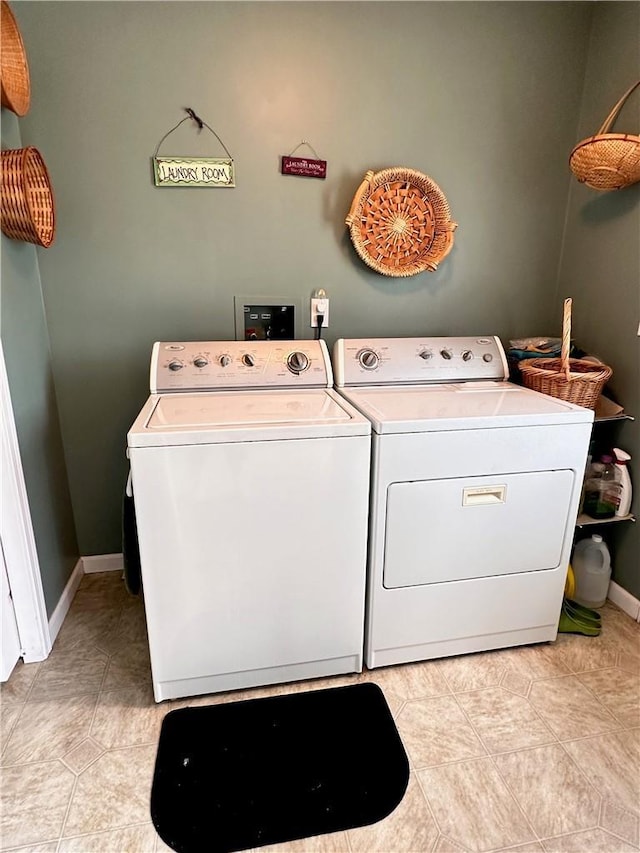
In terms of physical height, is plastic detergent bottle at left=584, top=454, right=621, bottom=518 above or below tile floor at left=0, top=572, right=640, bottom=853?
above

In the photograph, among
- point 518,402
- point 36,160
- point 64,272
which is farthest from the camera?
point 64,272

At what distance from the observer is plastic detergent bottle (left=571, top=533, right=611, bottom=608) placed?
81.3 inches

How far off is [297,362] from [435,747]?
52.3 inches

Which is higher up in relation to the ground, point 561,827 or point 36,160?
point 36,160

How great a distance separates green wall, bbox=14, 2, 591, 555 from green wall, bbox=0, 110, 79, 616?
85 mm

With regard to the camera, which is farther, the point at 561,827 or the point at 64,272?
the point at 64,272

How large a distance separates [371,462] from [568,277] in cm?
147

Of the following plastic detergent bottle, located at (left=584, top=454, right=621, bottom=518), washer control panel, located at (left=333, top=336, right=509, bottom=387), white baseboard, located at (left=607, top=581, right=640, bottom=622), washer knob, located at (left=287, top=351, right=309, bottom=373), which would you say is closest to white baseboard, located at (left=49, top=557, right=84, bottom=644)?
washer knob, located at (left=287, top=351, right=309, bottom=373)

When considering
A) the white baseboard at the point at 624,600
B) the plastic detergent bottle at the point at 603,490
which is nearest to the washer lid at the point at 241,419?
the plastic detergent bottle at the point at 603,490

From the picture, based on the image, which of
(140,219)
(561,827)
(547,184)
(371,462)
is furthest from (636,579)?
(140,219)

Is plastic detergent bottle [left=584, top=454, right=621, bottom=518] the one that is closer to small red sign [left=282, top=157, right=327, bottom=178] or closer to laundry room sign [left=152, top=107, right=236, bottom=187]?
small red sign [left=282, top=157, right=327, bottom=178]

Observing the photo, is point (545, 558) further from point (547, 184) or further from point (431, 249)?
point (547, 184)

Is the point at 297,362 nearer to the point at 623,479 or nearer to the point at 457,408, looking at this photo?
the point at 457,408

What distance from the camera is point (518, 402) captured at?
1732mm
